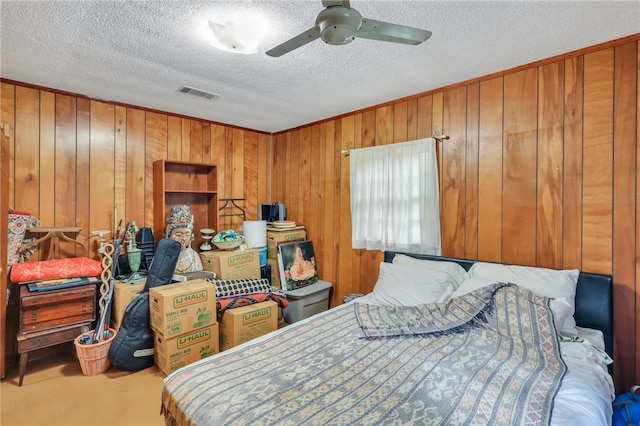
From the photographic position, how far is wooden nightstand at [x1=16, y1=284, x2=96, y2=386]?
225 cm

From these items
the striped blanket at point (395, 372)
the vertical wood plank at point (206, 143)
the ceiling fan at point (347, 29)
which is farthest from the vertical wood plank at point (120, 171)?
the ceiling fan at point (347, 29)

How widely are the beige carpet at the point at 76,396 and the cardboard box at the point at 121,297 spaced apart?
1.32 ft

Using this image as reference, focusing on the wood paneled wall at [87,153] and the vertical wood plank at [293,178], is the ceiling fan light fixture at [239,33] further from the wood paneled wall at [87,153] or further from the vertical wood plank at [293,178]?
the vertical wood plank at [293,178]

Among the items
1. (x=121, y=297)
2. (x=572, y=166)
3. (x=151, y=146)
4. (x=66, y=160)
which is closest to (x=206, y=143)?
(x=151, y=146)

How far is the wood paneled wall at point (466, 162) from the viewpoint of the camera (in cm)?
194

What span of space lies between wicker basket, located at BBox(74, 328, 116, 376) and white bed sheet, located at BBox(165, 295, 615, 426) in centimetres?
150

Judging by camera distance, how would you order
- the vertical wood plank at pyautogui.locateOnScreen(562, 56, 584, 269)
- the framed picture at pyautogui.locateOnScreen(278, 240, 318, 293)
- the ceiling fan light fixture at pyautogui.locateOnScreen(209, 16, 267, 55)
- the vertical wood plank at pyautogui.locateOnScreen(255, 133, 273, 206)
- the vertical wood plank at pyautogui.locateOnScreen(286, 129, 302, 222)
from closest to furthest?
the ceiling fan light fixture at pyautogui.locateOnScreen(209, 16, 267, 55) → the vertical wood plank at pyautogui.locateOnScreen(562, 56, 584, 269) → the framed picture at pyautogui.locateOnScreen(278, 240, 318, 293) → the vertical wood plank at pyautogui.locateOnScreen(286, 129, 302, 222) → the vertical wood plank at pyautogui.locateOnScreen(255, 133, 273, 206)

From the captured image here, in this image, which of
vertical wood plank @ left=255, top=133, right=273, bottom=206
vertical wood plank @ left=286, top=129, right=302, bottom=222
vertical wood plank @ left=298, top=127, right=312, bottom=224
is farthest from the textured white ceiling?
vertical wood plank @ left=255, top=133, right=273, bottom=206

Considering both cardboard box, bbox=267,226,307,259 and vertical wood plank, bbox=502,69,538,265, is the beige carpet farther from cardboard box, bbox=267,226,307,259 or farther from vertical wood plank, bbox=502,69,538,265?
vertical wood plank, bbox=502,69,538,265

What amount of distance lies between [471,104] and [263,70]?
1.71 meters

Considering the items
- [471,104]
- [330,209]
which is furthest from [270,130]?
[471,104]

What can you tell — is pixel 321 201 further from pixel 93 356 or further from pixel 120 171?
pixel 93 356

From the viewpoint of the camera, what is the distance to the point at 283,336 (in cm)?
186

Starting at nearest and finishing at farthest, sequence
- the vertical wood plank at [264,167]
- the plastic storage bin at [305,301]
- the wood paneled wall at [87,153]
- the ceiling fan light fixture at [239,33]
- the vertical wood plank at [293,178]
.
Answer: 1. the ceiling fan light fixture at [239,33]
2. the wood paneled wall at [87,153]
3. the plastic storage bin at [305,301]
4. the vertical wood plank at [293,178]
5. the vertical wood plank at [264,167]
